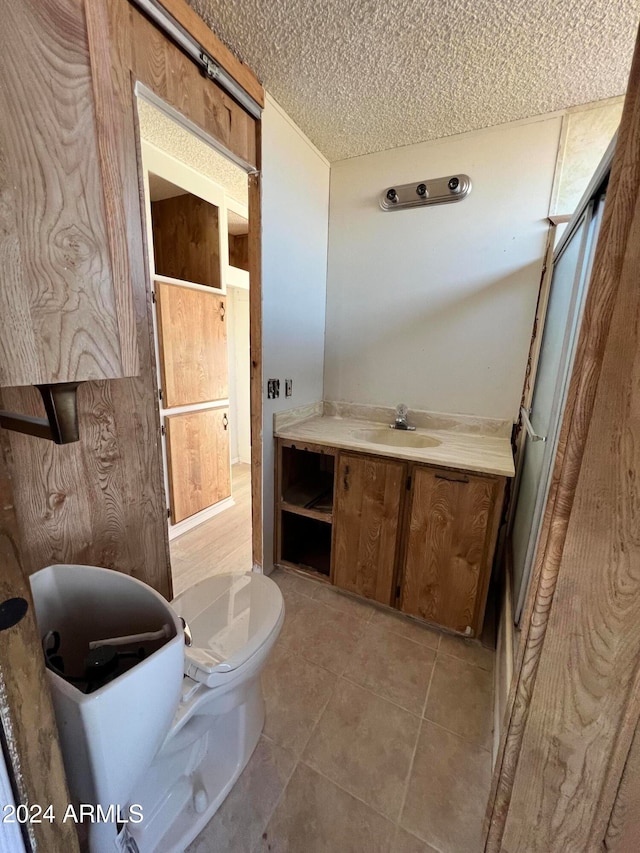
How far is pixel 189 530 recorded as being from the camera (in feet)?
8.26

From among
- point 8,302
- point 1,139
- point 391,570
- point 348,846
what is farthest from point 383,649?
point 1,139

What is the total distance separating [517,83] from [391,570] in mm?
2243

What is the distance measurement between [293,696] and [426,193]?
2.52 metres

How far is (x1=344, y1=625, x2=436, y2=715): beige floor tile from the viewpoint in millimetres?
1344

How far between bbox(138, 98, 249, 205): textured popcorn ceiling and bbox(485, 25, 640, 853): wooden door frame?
5.11 feet

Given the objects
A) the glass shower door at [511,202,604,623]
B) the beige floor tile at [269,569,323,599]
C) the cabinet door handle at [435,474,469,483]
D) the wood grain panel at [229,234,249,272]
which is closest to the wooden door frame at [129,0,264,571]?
the beige floor tile at [269,569,323,599]

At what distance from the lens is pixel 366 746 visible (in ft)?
3.81

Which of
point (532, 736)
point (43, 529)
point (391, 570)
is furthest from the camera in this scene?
point (391, 570)

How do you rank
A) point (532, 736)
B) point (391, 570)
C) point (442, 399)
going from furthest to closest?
point (442, 399) < point (391, 570) < point (532, 736)

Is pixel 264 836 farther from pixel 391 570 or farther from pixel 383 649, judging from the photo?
pixel 391 570

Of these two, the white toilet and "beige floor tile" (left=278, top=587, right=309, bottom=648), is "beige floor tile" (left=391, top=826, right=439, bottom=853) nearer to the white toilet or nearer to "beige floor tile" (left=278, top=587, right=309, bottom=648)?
the white toilet

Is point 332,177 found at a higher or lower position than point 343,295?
higher

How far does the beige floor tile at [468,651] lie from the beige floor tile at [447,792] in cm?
37

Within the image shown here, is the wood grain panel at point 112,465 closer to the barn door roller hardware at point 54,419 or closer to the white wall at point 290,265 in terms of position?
the barn door roller hardware at point 54,419
